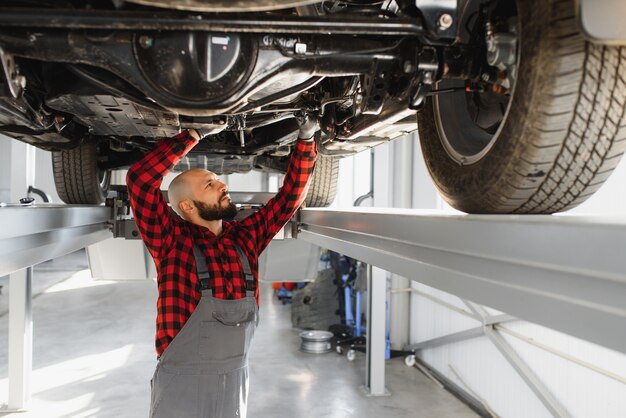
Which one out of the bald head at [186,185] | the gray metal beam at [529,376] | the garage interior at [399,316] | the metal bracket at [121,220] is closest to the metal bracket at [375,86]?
the garage interior at [399,316]

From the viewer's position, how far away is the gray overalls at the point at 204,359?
5.70 ft

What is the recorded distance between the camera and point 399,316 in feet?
20.5

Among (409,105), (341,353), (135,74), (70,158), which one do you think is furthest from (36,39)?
(341,353)

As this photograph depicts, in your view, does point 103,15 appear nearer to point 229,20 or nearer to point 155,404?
point 229,20

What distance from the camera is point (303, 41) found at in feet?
3.74

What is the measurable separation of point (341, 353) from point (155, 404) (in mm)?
4472

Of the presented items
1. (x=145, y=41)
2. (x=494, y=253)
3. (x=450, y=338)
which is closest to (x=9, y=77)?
(x=145, y=41)

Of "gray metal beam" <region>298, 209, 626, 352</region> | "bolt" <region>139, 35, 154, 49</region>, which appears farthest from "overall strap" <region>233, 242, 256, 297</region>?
"bolt" <region>139, 35, 154, 49</region>

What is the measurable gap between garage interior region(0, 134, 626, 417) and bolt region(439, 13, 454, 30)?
1.22ft

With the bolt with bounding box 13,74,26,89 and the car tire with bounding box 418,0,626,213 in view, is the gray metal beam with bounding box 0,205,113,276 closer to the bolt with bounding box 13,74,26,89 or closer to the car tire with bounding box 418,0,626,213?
the bolt with bounding box 13,74,26,89

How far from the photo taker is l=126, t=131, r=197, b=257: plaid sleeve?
1729 millimetres

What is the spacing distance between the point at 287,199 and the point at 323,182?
100 centimetres

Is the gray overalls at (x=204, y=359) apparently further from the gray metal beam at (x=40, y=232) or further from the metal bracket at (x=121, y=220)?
the metal bracket at (x=121, y=220)

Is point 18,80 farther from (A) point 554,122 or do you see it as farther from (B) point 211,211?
(A) point 554,122
